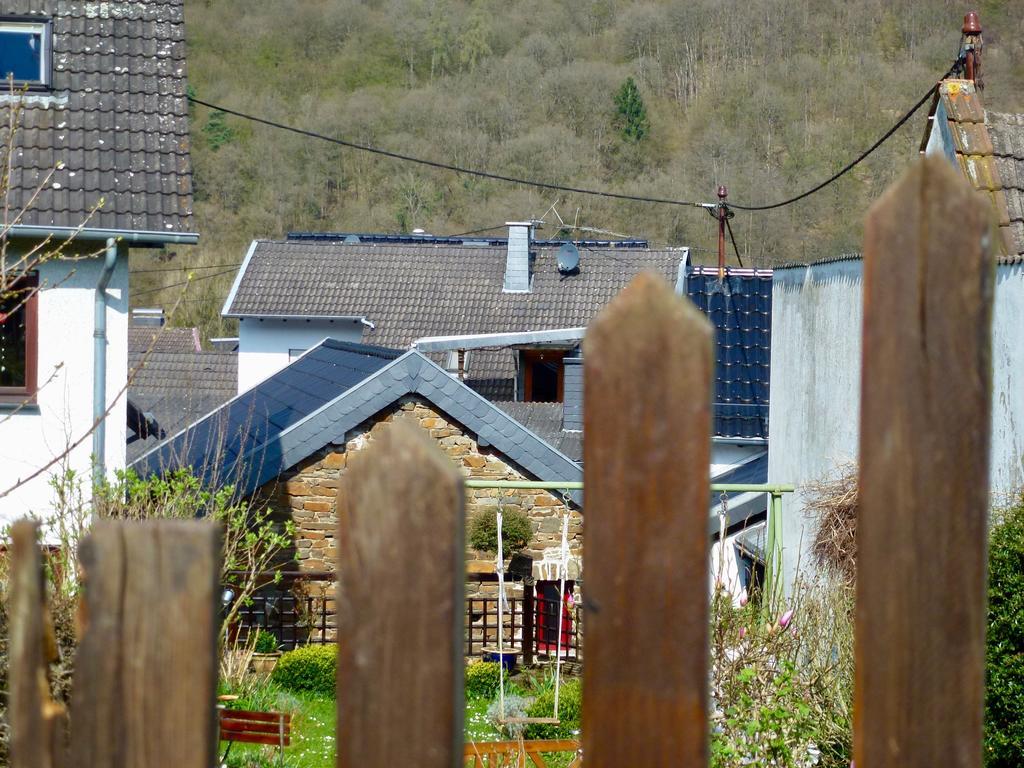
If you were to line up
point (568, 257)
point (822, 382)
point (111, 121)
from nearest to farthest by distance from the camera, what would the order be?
1. point (822, 382)
2. point (111, 121)
3. point (568, 257)

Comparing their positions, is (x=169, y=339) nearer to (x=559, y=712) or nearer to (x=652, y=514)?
(x=559, y=712)

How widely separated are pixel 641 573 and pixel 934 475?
0.30 metres

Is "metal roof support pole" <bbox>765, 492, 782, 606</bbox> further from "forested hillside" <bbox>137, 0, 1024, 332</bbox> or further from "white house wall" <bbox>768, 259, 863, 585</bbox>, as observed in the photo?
"forested hillside" <bbox>137, 0, 1024, 332</bbox>

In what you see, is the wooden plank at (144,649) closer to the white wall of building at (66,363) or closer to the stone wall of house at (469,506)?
the white wall of building at (66,363)

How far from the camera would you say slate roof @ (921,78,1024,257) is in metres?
6.11

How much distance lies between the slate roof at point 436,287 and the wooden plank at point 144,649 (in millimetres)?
29036

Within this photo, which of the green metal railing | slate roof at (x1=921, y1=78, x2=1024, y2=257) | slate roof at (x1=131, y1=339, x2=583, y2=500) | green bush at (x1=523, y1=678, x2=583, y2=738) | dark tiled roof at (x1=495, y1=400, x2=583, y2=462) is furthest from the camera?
dark tiled roof at (x1=495, y1=400, x2=583, y2=462)

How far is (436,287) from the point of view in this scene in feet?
110

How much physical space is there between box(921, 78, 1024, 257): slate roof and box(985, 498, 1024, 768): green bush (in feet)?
5.92

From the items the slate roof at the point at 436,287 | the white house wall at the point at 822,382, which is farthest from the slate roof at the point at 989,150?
the slate roof at the point at 436,287

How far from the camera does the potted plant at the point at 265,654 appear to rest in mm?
11500

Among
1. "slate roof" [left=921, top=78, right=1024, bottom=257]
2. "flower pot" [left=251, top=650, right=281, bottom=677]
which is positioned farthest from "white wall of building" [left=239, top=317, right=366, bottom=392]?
"slate roof" [left=921, top=78, right=1024, bottom=257]

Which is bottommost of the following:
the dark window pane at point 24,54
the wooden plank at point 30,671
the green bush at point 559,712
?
the green bush at point 559,712

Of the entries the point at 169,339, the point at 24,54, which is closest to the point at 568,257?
the point at 169,339
